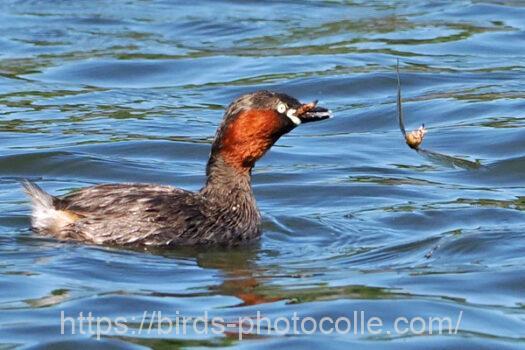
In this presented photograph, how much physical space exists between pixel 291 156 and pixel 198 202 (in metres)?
3.08

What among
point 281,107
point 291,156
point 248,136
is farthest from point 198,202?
point 291,156

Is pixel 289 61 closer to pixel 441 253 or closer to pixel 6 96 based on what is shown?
pixel 6 96

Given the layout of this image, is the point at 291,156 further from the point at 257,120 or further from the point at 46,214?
the point at 46,214

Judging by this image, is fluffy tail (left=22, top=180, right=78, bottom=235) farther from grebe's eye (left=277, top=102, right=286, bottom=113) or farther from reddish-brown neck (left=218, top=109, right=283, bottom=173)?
grebe's eye (left=277, top=102, right=286, bottom=113)

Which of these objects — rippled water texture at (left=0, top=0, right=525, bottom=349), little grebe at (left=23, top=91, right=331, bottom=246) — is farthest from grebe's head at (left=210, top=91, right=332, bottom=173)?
rippled water texture at (left=0, top=0, right=525, bottom=349)

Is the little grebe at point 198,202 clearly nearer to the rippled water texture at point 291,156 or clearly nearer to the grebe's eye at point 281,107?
the grebe's eye at point 281,107

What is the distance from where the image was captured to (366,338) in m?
7.94

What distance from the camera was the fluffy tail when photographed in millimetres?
9609

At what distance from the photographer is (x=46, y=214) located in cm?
966

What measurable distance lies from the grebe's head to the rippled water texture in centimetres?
63

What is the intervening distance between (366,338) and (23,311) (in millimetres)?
1787

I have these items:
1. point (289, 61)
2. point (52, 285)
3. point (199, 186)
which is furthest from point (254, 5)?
point (52, 285)

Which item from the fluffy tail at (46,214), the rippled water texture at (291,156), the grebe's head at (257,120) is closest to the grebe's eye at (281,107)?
the grebe's head at (257,120)

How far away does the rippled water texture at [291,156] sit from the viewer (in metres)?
8.49
